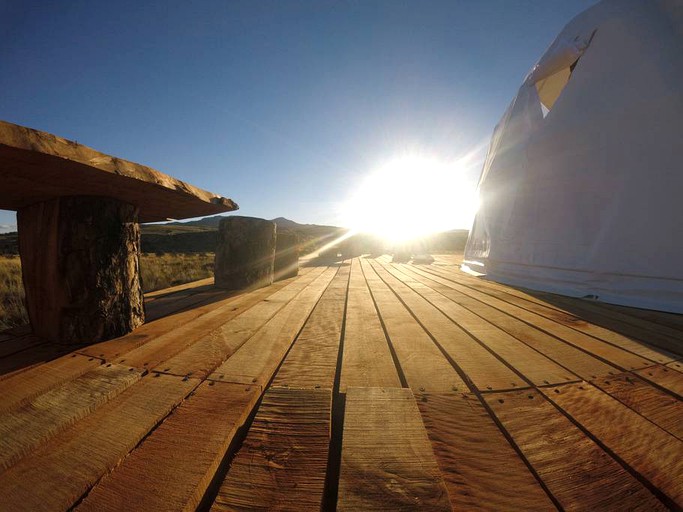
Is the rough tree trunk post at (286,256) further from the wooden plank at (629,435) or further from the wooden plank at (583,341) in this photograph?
the wooden plank at (629,435)

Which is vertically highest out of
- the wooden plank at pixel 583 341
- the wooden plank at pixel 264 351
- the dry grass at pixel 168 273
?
the wooden plank at pixel 583 341

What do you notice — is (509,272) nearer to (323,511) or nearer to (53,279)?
(323,511)

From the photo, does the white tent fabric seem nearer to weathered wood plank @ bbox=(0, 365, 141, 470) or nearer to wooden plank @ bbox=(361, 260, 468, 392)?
wooden plank @ bbox=(361, 260, 468, 392)

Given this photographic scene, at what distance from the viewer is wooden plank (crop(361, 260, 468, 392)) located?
1.11 meters

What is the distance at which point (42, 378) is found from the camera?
113 centimetres

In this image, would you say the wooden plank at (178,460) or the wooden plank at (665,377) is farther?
the wooden plank at (665,377)

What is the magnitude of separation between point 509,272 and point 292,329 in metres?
4.08

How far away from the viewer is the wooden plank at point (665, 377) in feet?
3.73

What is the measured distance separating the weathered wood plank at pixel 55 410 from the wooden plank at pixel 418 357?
1.17 metres

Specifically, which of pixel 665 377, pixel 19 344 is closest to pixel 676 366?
pixel 665 377

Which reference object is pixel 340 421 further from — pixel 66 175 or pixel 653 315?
pixel 653 315

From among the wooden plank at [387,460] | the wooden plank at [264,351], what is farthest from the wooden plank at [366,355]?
the wooden plank at [264,351]

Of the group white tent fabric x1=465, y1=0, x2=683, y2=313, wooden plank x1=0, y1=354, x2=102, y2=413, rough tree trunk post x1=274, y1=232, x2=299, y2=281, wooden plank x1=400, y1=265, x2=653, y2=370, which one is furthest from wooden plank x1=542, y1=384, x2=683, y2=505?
rough tree trunk post x1=274, y1=232, x2=299, y2=281

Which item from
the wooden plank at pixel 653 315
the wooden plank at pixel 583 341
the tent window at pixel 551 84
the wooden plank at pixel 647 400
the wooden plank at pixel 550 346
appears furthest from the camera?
the tent window at pixel 551 84
